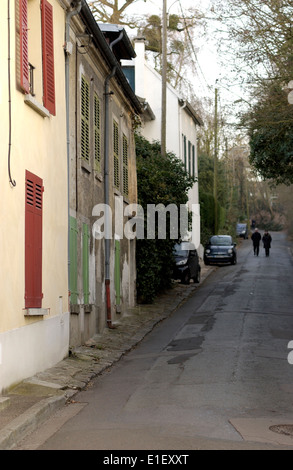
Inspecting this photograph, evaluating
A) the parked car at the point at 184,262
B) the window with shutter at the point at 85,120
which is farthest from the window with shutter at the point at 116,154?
the parked car at the point at 184,262

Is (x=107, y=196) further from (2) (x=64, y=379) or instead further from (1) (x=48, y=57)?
(2) (x=64, y=379)

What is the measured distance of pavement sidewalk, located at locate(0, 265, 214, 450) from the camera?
802 cm

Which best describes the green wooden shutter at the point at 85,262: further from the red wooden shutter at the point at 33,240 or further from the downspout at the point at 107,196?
the red wooden shutter at the point at 33,240

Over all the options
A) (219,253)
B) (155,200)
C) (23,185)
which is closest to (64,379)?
(23,185)

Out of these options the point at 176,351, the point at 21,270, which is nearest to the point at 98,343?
the point at 176,351

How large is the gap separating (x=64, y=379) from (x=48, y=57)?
497 cm

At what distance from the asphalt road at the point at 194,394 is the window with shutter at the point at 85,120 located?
4136mm

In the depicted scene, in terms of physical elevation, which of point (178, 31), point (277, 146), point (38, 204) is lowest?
point (38, 204)

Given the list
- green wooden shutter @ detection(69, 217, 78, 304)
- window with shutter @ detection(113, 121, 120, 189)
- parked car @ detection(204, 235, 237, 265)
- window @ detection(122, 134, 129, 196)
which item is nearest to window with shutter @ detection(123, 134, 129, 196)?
window @ detection(122, 134, 129, 196)

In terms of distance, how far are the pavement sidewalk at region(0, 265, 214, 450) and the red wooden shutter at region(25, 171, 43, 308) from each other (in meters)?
1.15

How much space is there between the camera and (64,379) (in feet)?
37.3
